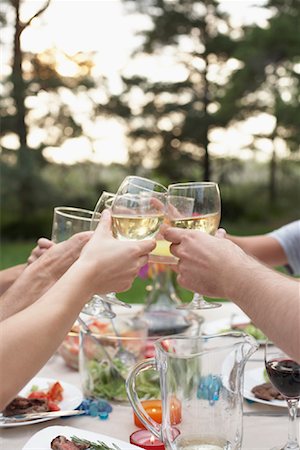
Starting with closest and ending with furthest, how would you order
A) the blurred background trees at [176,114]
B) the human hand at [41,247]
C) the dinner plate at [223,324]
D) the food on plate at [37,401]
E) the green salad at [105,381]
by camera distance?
the food on plate at [37,401] < the green salad at [105,381] < the human hand at [41,247] < the dinner plate at [223,324] < the blurred background trees at [176,114]

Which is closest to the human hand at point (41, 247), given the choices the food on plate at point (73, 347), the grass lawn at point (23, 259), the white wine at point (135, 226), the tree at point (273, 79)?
the food on plate at point (73, 347)

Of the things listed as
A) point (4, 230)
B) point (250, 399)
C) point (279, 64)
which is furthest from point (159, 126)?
point (250, 399)

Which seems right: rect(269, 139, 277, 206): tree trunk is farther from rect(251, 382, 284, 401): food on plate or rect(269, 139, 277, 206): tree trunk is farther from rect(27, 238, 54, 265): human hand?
rect(251, 382, 284, 401): food on plate

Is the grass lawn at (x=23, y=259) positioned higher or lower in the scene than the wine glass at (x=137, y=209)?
lower

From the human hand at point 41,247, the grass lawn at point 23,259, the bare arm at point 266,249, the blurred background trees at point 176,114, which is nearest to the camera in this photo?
the human hand at point 41,247

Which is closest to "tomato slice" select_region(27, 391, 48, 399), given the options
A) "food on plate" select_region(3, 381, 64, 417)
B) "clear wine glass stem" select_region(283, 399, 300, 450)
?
"food on plate" select_region(3, 381, 64, 417)

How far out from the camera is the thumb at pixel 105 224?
1263 mm

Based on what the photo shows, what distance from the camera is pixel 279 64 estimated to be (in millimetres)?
9992

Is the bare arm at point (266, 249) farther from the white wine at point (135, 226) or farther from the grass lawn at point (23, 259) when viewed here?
the grass lawn at point (23, 259)

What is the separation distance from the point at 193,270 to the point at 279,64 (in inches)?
359

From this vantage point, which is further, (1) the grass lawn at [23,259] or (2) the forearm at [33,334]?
(1) the grass lawn at [23,259]

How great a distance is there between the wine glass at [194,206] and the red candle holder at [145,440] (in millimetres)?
309

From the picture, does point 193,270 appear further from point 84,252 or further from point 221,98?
point 221,98

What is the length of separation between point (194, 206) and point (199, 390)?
46 cm
